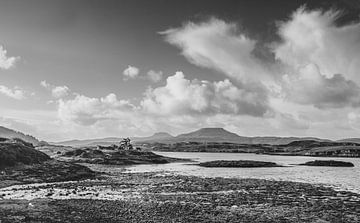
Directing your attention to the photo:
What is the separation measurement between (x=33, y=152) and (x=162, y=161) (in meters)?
72.0

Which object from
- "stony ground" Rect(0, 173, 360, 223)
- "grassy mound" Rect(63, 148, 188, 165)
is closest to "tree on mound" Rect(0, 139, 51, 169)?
"stony ground" Rect(0, 173, 360, 223)

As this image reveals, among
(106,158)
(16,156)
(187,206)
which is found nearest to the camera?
(187,206)

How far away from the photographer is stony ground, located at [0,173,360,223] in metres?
33.7

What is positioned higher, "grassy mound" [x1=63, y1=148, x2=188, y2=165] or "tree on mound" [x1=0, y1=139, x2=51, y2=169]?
"tree on mound" [x1=0, y1=139, x2=51, y2=169]

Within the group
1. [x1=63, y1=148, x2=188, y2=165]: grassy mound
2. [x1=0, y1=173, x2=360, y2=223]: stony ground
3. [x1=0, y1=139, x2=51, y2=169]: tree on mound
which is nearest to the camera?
[x1=0, y1=173, x2=360, y2=223]: stony ground

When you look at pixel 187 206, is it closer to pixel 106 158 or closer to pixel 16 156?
pixel 16 156

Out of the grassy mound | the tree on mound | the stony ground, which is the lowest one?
the stony ground

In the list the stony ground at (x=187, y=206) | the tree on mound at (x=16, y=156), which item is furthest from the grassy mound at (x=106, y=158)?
the stony ground at (x=187, y=206)

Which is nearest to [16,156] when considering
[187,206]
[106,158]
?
[187,206]

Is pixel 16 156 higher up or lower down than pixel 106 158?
higher up

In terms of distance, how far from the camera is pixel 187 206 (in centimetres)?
4019

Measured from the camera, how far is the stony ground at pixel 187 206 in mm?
33688

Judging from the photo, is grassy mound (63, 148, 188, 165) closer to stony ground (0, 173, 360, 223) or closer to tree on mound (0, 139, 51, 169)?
tree on mound (0, 139, 51, 169)

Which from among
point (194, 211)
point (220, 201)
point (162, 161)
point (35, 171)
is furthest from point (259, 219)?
point (162, 161)
